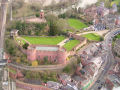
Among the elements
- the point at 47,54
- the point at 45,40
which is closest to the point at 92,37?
the point at 45,40

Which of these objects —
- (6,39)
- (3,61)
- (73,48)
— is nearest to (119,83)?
(73,48)

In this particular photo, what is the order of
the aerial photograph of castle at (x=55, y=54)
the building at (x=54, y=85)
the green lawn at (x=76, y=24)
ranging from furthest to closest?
the green lawn at (x=76, y=24) → the aerial photograph of castle at (x=55, y=54) → the building at (x=54, y=85)

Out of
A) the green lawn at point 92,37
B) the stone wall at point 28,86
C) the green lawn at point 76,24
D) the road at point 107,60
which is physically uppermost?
the green lawn at point 76,24

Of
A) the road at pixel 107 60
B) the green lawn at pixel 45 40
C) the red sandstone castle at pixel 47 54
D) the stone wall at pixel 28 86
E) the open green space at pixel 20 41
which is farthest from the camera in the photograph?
the green lawn at pixel 45 40

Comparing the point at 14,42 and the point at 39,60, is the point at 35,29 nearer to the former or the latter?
the point at 14,42

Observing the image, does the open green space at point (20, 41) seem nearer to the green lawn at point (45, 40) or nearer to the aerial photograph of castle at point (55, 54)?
the aerial photograph of castle at point (55, 54)

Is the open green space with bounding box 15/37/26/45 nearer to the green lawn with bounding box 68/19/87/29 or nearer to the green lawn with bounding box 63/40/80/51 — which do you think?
the green lawn with bounding box 63/40/80/51

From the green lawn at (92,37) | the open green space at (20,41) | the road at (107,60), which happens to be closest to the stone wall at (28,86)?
the road at (107,60)

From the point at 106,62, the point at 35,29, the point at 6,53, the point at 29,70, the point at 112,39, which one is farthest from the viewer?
the point at 112,39
